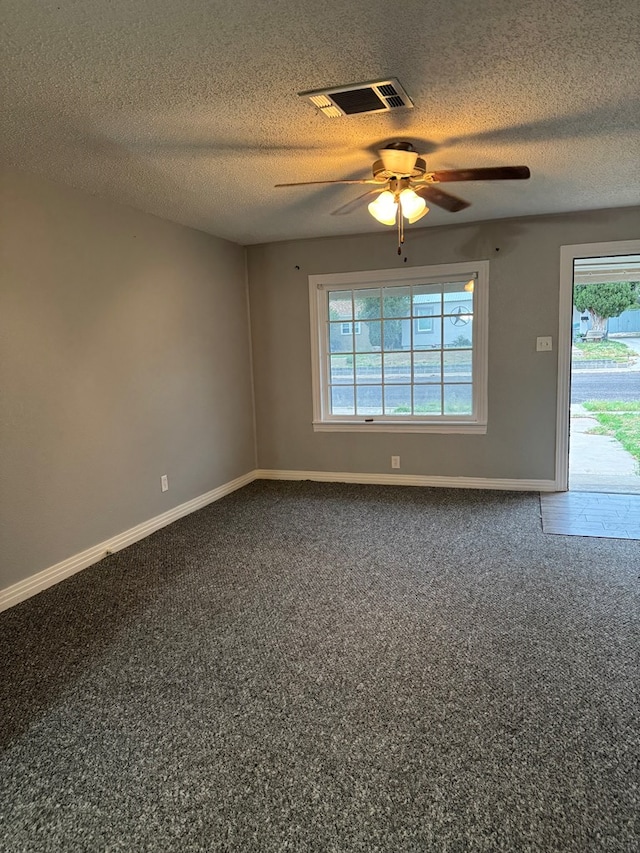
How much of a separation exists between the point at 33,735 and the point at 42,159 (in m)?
2.65

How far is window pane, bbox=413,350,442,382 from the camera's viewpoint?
15.6 feet

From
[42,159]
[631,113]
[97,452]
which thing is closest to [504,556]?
[631,113]

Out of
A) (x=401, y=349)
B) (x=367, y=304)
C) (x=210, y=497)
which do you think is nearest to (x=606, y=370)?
(x=401, y=349)

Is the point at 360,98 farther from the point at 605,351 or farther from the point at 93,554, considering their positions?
the point at 605,351

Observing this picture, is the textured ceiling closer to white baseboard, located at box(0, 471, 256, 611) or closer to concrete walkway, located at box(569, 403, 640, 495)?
white baseboard, located at box(0, 471, 256, 611)

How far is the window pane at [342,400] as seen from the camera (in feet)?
16.7

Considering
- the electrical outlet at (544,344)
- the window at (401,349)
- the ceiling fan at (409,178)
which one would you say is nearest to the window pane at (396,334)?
the window at (401,349)

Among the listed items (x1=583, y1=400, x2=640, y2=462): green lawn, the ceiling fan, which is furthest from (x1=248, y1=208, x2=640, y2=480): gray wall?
(x1=583, y1=400, x2=640, y2=462): green lawn

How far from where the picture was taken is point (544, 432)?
4.46 m

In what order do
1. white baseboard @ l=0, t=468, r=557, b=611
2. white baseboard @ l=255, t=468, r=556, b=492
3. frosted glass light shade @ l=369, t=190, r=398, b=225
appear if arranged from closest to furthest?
frosted glass light shade @ l=369, t=190, r=398, b=225 → white baseboard @ l=0, t=468, r=557, b=611 → white baseboard @ l=255, t=468, r=556, b=492

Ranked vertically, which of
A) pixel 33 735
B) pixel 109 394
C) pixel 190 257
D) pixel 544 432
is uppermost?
pixel 190 257

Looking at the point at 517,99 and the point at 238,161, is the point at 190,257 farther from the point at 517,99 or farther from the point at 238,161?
the point at 517,99

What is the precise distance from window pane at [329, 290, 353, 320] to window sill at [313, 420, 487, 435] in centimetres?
104

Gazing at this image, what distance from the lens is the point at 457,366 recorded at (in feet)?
15.4
